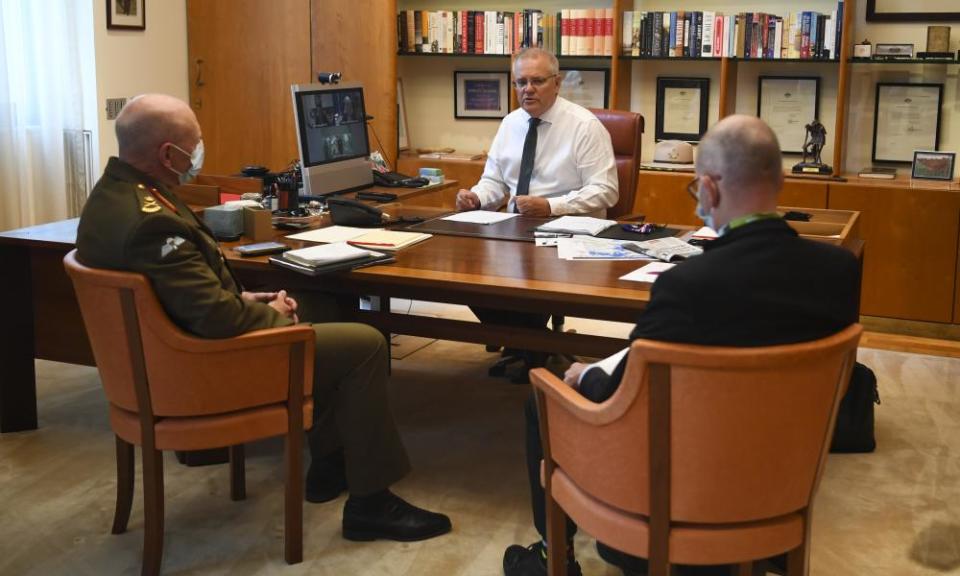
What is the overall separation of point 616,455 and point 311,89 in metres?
2.48

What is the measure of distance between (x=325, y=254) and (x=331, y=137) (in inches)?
50.9

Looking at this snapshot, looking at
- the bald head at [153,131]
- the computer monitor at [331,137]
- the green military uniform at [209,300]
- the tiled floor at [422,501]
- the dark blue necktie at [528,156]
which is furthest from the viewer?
the dark blue necktie at [528,156]

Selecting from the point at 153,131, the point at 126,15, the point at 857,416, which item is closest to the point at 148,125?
the point at 153,131

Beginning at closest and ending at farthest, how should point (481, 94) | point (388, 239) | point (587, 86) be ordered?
point (388, 239), point (587, 86), point (481, 94)

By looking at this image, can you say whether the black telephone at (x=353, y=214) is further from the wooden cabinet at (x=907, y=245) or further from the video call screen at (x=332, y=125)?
the wooden cabinet at (x=907, y=245)

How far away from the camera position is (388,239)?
3.34m

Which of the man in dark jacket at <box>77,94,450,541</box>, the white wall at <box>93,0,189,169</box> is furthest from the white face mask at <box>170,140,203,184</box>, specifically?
the white wall at <box>93,0,189,169</box>

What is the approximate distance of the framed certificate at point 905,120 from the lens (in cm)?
516

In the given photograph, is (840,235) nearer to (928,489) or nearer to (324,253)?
(928,489)

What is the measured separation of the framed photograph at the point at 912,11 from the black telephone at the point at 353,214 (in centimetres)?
294

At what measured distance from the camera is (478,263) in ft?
10.0

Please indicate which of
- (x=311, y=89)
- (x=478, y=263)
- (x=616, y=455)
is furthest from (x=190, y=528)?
(x=311, y=89)

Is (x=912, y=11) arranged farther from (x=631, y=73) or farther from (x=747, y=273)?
(x=747, y=273)

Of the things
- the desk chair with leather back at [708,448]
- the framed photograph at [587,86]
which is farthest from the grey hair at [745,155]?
the framed photograph at [587,86]
